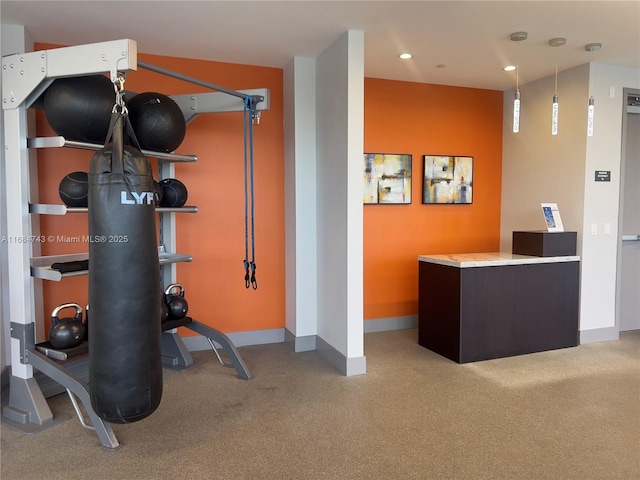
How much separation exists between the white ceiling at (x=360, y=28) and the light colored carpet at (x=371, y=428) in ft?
9.69

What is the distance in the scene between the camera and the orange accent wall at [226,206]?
4645 mm

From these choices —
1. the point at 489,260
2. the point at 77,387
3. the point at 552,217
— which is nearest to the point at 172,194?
the point at 77,387

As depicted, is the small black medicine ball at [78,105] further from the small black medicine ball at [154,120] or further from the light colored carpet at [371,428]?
the light colored carpet at [371,428]

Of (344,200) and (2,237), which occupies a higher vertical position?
(344,200)

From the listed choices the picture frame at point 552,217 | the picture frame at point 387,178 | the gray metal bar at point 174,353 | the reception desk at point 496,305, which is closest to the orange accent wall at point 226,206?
the gray metal bar at point 174,353

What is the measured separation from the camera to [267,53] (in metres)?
4.46

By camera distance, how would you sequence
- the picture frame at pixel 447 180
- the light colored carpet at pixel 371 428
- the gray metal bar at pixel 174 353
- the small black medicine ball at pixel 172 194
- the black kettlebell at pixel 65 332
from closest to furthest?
the light colored carpet at pixel 371 428
the black kettlebell at pixel 65 332
the small black medicine ball at pixel 172 194
the gray metal bar at pixel 174 353
the picture frame at pixel 447 180

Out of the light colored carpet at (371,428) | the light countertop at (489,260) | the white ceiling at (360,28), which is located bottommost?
the light colored carpet at (371,428)

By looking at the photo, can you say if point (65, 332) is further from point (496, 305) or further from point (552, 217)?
point (552, 217)

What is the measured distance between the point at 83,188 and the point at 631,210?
18.9ft

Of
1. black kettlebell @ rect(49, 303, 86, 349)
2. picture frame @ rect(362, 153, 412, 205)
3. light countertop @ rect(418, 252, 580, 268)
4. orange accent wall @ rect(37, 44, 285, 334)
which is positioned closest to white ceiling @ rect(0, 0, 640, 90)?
orange accent wall @ rect(37, 44, 285, 334)

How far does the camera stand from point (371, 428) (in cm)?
308

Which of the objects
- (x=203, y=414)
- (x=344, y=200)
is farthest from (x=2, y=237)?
(x=344, y=200)

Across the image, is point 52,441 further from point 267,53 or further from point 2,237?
point 267,53
